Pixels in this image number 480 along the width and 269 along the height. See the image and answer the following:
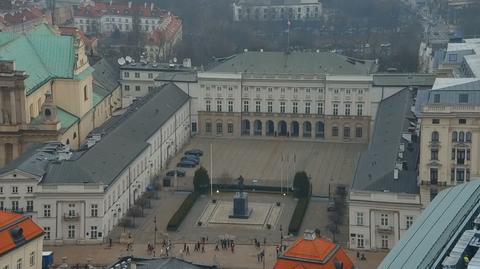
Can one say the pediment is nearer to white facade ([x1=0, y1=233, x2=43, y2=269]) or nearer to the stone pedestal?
white facade ([x1=0, y1=233, x2=43, y2=269])

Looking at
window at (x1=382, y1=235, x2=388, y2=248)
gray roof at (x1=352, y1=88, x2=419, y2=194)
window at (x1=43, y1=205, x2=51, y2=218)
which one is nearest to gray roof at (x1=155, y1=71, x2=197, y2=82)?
gray roof at (x1=352, y1=88, x2=419, y2=194)

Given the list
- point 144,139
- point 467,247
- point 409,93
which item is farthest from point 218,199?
point 467,247

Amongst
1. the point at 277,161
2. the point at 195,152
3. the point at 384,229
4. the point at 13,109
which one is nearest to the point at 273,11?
the point at 195,152

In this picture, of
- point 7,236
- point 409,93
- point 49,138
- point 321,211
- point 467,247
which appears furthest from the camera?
point 409,93

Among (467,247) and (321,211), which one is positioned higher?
(467,247)

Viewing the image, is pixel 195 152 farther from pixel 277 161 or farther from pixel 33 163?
pixel 33 163

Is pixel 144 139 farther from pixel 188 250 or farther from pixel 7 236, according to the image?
pixel 7 236

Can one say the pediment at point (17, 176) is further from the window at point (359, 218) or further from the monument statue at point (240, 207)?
the window at point (359, 218)
